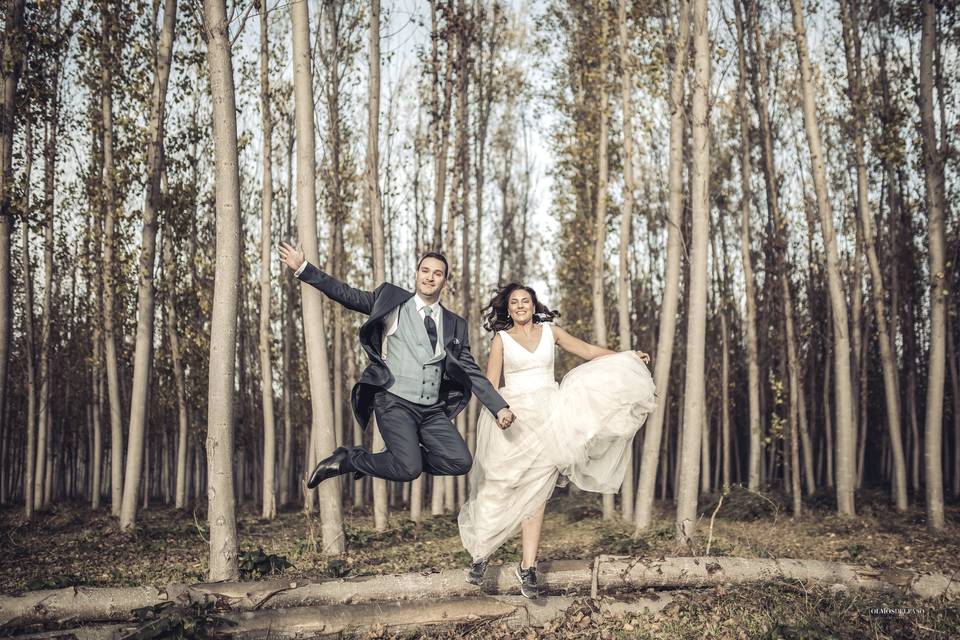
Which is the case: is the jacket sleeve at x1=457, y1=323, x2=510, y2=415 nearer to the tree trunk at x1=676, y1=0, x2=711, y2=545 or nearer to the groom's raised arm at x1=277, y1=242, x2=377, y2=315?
the groom's raised arm at x1=277, y1=242, x2=377, y2=315

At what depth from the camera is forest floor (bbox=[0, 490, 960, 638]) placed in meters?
5.54

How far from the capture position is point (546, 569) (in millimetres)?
6000

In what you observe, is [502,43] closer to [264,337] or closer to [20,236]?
[264,337]

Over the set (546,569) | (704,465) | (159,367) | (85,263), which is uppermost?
(85,263)

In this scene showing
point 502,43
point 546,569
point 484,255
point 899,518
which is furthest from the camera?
point 484,255

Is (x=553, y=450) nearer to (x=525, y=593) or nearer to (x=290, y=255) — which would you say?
(x=525, y=593)

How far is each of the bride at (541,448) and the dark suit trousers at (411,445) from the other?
0.74 ft

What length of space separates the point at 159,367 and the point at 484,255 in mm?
11298

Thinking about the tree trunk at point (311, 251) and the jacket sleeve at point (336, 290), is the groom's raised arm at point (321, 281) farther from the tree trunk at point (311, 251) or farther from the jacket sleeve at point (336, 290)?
the tree trunk at point (311, 251)

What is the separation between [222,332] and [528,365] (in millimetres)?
2434

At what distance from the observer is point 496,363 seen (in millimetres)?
6098

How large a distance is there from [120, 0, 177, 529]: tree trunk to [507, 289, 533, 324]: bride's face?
6.91 m

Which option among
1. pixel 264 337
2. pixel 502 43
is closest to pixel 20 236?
pixel 264 337

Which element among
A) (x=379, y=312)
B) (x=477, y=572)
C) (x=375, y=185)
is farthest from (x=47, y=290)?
(x=477, y=572)
